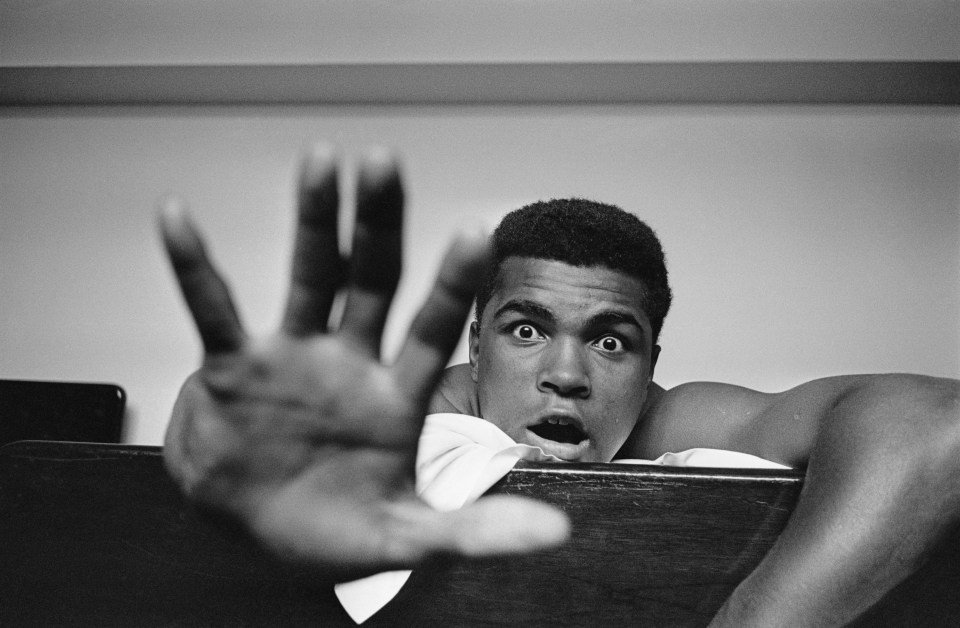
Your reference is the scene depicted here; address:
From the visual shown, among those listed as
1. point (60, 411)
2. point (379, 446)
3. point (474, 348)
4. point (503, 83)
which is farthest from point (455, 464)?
point (60, 411)

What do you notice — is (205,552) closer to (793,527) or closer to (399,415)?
(399,415)

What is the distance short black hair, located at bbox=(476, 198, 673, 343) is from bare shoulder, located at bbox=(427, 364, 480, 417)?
9 cm

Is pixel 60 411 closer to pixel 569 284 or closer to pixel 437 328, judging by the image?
pixel 569 284

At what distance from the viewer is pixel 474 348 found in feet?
2.75

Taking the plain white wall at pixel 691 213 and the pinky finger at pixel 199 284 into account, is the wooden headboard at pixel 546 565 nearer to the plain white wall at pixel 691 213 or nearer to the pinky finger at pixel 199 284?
the pinky finger at pixel 199 284

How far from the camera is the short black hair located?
74cm

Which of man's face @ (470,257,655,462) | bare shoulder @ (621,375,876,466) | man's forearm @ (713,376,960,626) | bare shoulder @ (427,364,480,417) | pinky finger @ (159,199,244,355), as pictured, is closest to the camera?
pinky finger @ (159,199,244,355)

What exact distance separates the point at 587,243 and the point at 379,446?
0.44 m

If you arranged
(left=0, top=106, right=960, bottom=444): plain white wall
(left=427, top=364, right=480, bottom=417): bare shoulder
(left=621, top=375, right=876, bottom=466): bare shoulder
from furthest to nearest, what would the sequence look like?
(left=0, top=106, right=960, bottom=444): plain white wall, (left=427, top=364, right=480, bottom=417): bare shoulder, (left=621, top=375, right=876, bottom=466): bare shoulder

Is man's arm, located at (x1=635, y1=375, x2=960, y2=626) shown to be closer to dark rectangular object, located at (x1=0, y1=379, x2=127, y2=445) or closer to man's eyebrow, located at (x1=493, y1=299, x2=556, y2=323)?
man's eyebrow, located at (x1=493, y1=299, x2=556, y2=323)

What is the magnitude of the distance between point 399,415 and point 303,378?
43 millimetres

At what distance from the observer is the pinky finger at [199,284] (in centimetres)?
32

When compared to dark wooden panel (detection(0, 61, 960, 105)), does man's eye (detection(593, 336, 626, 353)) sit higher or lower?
lower

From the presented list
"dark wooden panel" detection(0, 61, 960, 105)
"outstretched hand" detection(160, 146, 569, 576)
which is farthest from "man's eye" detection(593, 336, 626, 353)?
"dark wooden panel" detection(0, 61, 960, 105)
